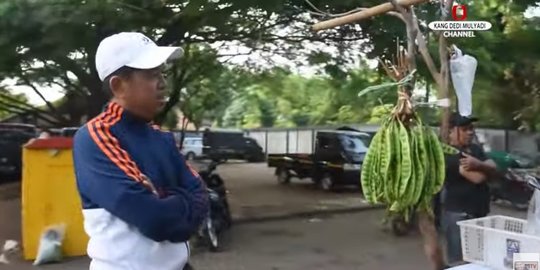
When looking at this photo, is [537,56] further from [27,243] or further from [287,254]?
[27,243]

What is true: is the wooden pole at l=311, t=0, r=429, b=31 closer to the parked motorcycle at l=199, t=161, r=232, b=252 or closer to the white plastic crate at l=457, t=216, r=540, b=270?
the white plastic crate at l=457, t=216, r=540, b=270

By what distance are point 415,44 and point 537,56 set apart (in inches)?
111

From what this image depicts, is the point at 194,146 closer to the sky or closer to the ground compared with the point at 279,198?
closer to the sky

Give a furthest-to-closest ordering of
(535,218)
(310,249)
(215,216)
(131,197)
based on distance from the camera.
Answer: (310,249) → (215,216) → (535,218) → (131,197)

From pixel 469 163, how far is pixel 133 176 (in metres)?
3.08

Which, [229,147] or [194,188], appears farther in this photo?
[229,147]

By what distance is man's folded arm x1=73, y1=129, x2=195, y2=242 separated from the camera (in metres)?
2.10

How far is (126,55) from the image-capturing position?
2.27m

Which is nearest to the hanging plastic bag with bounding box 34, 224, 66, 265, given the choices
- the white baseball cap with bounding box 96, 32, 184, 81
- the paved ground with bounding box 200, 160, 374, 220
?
the paved ground with bounding box 200, 160, 374, 220

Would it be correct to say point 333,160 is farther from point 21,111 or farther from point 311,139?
point 311,139

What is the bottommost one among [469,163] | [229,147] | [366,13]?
[229,147]

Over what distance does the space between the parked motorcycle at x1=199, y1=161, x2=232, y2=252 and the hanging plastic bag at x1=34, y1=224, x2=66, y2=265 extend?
5.50 ft

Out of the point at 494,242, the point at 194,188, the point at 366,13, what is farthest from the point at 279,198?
the point at 194,188

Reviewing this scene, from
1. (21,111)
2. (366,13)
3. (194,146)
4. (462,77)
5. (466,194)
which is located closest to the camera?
(462,77)
